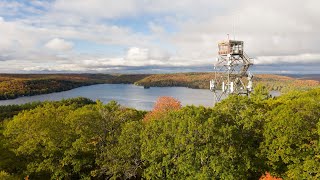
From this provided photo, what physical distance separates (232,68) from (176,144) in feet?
115

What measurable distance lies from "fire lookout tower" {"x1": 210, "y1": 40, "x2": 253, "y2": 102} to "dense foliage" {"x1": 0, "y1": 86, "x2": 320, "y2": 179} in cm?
2343

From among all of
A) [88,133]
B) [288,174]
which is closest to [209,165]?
[288,174]

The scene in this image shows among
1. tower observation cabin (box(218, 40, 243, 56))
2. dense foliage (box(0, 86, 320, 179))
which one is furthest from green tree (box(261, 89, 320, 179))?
tower observation cabin (box(218, 40, 243, 56))

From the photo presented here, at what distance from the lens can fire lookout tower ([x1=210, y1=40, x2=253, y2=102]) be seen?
61.4m

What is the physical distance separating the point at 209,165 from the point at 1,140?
2689 centimetres

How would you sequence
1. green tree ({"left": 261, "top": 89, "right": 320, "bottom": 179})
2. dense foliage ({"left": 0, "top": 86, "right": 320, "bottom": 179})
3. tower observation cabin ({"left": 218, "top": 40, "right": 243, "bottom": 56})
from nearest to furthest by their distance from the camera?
green tree ({"left": 261, "top": 89, "right": 320, "bottom": 179})
dense foliage ({"left": 0, "top": 86, "right": 320, "bottom": 179})
tower observation cabin ({"left": 218, "top": 40, "right": 243, "bottom": 56})

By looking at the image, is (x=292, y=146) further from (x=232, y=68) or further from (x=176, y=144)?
(x=232, y=68)

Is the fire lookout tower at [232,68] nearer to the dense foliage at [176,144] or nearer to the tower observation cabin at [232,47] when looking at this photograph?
the tower observation cabin at [232,47]

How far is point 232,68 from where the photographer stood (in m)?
63.2

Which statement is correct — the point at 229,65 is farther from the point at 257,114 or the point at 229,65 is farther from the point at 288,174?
the point at 288,174

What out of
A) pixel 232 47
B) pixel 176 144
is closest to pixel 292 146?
pixel 176 144

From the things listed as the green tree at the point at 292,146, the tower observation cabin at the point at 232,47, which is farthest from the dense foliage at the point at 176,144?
the tower observation cabin at the point at 232,47

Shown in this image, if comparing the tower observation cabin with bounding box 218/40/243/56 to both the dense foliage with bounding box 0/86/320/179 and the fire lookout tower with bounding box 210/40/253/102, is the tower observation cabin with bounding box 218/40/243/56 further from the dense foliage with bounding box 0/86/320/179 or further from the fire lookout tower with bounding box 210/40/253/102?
the dense foliage with bounding box 0/86/320/179

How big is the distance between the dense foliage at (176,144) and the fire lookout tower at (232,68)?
23.4 metres
